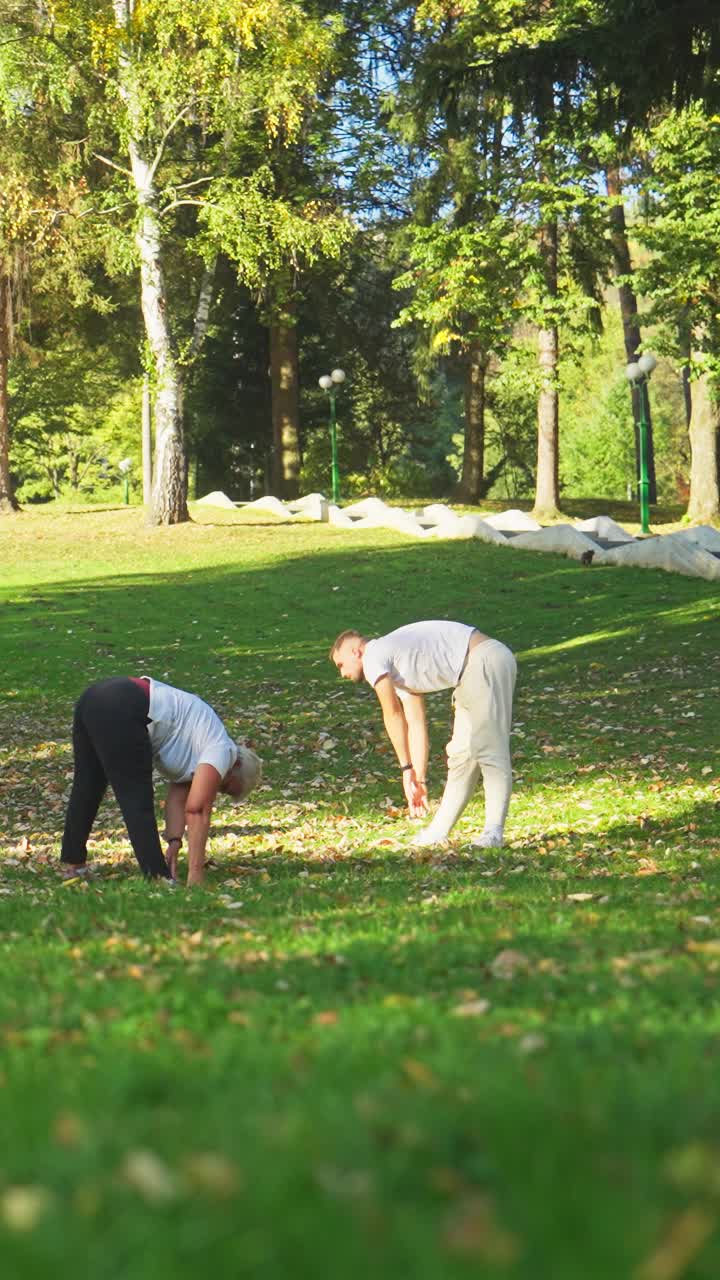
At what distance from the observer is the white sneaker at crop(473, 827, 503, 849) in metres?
12.2

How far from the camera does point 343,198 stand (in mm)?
53844

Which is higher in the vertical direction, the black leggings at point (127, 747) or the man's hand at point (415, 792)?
the black leggings at point (127, 747)

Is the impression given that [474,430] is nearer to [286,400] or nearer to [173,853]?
[286,400]

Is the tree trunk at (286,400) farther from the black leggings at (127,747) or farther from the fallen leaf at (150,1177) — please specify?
the fallen leaf at (150,1177)

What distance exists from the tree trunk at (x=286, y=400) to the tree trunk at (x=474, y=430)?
256 inches

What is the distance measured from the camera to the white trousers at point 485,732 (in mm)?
11492

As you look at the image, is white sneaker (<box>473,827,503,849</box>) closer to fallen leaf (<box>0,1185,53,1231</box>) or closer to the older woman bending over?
the older woman bending over

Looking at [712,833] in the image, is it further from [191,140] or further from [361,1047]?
[191,140]

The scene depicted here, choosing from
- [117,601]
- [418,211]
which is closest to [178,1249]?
[117,601]

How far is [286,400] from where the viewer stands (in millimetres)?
54719

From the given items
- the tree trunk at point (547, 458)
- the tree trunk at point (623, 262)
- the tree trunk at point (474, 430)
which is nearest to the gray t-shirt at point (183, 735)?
the tree trunk at point (623, 262)

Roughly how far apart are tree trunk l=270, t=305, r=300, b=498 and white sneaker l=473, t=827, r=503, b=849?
142ft

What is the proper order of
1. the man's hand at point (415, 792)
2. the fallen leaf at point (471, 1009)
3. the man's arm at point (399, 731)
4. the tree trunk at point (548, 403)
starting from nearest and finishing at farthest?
the fallen leaf at point (471, 1009) → the man's arm at point (399, 731) → the man's hand at point (415, 792) → the tree trunk at point (548, 403)

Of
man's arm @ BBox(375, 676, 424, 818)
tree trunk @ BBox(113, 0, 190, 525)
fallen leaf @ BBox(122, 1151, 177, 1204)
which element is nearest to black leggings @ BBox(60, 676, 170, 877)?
man's arm @ BBox(375, 676, 424, 818)
